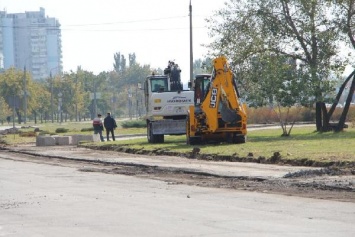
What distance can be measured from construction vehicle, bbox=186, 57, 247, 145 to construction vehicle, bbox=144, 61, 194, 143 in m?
4.42

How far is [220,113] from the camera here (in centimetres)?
3834

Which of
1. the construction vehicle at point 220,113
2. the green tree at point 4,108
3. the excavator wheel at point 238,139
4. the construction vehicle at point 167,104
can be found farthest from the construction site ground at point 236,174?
the green tree at point 4,108

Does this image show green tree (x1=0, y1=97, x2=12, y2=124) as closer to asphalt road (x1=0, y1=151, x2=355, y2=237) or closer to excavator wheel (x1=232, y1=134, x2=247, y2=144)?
excavator wheel (x1=232, y1=134, x2=247, y2=144)

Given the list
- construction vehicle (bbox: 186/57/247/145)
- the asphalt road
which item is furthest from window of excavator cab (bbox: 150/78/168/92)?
the asphalt road

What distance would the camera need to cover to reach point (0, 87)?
130 metres

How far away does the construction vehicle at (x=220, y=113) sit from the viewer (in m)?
38.2

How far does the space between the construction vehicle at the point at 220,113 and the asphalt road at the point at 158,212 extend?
1621 cm

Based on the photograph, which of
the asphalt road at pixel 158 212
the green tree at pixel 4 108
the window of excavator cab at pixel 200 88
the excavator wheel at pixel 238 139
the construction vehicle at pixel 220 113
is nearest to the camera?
the asphalt road at pixel 158 212

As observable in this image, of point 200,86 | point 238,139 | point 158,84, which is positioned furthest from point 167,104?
point 238,139

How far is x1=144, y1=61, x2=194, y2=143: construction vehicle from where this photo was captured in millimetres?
43531

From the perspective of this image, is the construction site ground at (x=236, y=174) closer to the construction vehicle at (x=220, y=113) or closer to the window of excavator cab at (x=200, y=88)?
the construction vehicle at (x=220, y=113)

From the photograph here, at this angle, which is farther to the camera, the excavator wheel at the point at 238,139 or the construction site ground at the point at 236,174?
the excavator wheel at the point at 238,139

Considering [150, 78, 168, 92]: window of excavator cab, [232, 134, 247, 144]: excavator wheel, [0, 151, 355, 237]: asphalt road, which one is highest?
[150, 78, 168, 92]: window of excavator cab

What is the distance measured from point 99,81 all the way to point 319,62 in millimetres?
120309
